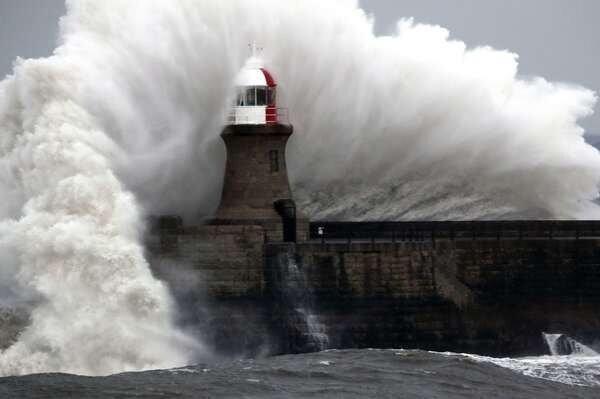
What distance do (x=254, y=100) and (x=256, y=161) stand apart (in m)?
1.11

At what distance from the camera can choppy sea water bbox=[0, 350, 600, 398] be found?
2683cm

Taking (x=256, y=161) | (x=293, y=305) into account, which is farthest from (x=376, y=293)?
(x=256, y=161)

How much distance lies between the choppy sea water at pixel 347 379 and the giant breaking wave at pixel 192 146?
179 centimetres

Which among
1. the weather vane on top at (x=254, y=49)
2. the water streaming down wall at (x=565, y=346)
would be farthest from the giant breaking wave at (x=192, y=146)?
the water streaming down wall at (x=565, y=346)

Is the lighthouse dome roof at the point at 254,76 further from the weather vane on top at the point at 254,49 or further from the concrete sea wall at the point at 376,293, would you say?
the concrete sea wall at the point at 376,293

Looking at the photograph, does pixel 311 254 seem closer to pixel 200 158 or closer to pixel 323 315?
pixel 323 315

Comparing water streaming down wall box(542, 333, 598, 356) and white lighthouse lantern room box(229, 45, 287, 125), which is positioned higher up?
white lighthouse lantern room box(229, 45, 287, 125)

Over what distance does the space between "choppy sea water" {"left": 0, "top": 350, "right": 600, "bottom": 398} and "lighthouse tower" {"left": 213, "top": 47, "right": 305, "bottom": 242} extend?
349 cm

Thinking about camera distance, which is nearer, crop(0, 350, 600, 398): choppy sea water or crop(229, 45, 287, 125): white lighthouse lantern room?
crop(0, 350, 600, 398): choppy sea water

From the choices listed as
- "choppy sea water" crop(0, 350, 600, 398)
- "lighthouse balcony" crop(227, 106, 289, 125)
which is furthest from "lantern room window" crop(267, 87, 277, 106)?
"choppy sea water" crop(0, 350, 600, 398)

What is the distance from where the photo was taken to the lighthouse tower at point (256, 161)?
33375 millimetres

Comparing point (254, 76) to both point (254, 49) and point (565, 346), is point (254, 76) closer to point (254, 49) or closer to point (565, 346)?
point (254, 49)

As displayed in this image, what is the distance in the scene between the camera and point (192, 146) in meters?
34.4

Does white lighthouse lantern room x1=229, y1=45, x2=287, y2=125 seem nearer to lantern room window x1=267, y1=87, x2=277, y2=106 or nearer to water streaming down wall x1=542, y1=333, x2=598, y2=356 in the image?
lantern room window x1=267, y1=87, x2=277, y2=106
